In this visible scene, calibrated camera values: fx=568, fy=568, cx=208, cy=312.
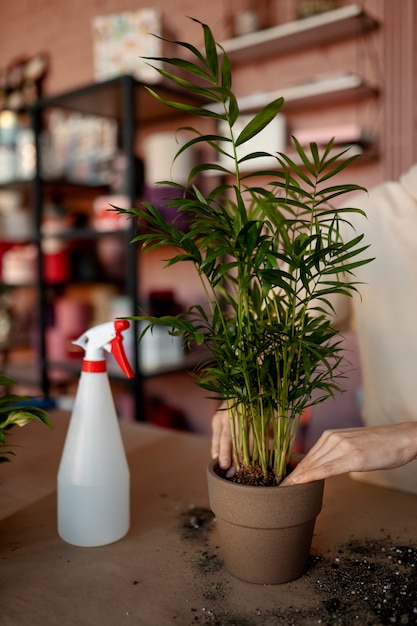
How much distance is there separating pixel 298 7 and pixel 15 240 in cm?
188

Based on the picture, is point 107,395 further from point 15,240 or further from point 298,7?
point 15,240

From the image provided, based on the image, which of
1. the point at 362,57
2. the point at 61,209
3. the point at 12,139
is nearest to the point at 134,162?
the point at 61,209

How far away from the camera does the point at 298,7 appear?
2.16 meters

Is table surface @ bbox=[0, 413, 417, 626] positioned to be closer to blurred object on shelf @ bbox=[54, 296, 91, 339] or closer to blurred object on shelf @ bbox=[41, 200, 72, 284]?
blurred object on shelf @ bbox=[54, 296, 91, 339]

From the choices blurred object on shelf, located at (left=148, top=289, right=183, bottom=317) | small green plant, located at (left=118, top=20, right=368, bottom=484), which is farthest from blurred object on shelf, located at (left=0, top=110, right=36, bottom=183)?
small green plant, located at (left=118, top=20, right=368, bottom=484)

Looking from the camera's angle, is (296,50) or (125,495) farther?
(296,50)

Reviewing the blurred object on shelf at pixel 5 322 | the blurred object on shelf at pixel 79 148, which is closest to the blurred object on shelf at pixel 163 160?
the blurred object on shelf at pixel 79 148

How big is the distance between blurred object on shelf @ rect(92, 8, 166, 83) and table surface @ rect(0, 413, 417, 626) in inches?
84.4

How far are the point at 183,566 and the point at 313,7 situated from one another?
6.82 ft

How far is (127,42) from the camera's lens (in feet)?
8.98

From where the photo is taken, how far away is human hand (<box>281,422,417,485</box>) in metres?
0.64

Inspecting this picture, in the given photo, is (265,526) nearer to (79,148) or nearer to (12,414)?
(12,414)

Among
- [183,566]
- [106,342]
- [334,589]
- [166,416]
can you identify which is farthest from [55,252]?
[334,589]

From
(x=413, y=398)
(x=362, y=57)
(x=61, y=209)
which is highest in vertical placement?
(x=362, y=57)
